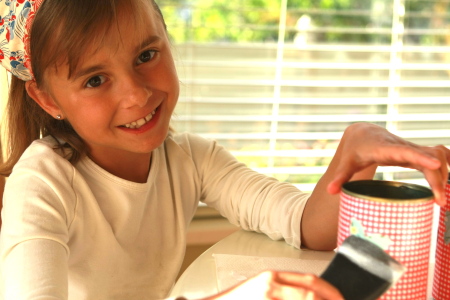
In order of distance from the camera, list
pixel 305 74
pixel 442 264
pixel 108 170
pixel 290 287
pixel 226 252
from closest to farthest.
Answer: pixel 290 287
pixel 442 264
pixel 226 252
pixel 108 170
pixel 305 74

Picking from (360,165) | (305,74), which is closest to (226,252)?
(360,165)

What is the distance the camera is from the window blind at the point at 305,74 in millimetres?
2303

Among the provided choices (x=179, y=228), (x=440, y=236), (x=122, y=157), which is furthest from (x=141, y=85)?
(x=440, y=236)

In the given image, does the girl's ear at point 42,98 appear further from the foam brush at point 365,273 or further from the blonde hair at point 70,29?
the foam brush at point 365,273

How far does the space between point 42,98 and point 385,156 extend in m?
0.75

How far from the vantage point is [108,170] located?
1307 millimetres

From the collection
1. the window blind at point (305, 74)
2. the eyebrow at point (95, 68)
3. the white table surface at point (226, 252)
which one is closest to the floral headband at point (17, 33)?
the eyebrow at point (95, 68)

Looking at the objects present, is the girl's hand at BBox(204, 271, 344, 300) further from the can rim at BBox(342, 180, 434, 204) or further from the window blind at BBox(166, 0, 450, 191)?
the window blind at BBox(166, 0, 450, 191)

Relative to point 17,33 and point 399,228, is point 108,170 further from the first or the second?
point 399,228

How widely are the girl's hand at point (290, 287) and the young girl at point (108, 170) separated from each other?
28 cm

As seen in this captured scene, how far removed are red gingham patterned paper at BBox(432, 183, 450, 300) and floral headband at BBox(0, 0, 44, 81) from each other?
2.65 ft

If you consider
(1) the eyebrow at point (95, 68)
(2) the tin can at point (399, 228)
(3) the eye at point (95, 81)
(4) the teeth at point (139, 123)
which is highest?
(1) the eyebrow at point (95, 68)

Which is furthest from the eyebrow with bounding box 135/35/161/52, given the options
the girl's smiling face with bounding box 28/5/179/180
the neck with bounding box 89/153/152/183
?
the neck with bounding box 89/153/152/183

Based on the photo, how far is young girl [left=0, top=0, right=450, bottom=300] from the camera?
1.01m
